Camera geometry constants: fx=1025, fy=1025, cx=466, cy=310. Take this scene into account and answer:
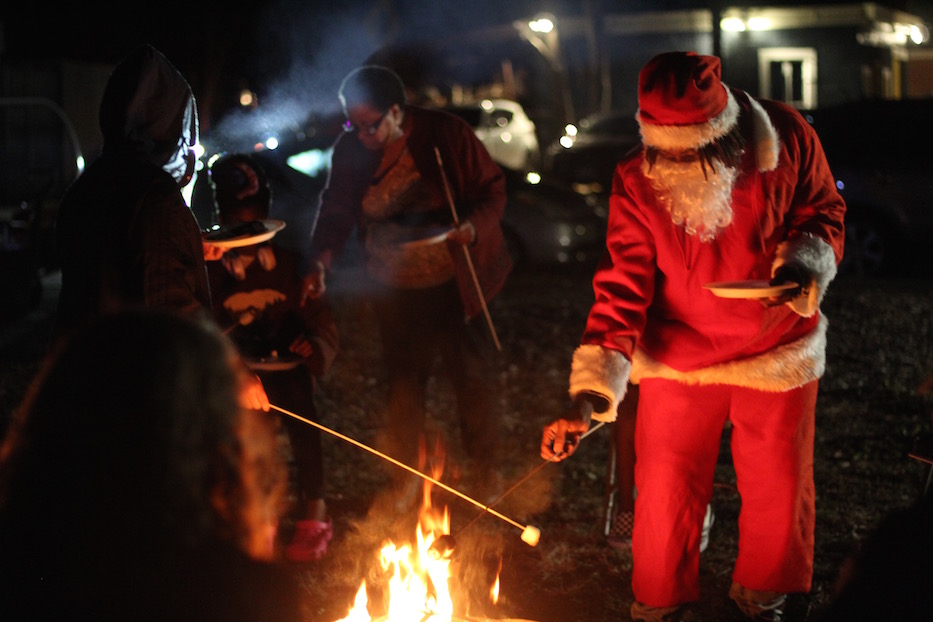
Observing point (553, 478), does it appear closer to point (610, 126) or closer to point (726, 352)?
point (726, 352)

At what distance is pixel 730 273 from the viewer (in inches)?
141

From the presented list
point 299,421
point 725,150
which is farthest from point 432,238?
point 725,150

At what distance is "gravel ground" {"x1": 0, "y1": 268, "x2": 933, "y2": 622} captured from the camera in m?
4.45

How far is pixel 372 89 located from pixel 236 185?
79 centimetres

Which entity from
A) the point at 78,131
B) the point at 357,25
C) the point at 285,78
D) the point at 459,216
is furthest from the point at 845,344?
the point at 357,25

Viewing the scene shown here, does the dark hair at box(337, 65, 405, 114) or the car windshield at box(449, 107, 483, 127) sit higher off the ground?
the dark hair at box(337, 65, 405, 114)

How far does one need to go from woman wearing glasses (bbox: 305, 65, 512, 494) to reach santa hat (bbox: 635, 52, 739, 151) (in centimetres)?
159

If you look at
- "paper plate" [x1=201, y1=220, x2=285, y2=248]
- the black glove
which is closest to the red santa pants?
the black glove

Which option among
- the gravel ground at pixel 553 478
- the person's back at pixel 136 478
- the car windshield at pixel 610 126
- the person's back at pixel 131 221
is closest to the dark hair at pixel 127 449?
the person's back at pixel 136 478

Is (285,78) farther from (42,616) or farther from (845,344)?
(42,616)

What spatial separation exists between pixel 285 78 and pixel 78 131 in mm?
6496

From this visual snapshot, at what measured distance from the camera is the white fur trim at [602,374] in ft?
11.8

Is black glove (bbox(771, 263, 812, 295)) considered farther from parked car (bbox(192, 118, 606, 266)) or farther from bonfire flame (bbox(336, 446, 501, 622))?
parked car (bbox(192, 118, 606, 266))

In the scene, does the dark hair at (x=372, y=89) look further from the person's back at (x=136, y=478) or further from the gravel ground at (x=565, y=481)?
the person's back at (x=136, y=478)
